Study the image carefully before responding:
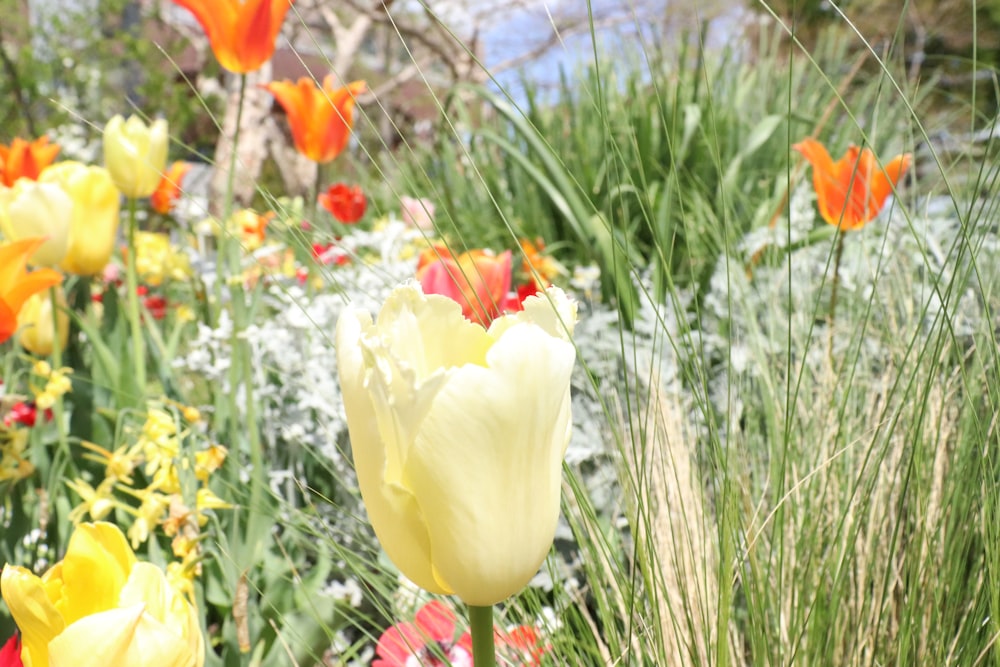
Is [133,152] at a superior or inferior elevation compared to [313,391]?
superior

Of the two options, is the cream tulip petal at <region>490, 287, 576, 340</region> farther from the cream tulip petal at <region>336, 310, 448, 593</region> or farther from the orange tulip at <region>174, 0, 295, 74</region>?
the orange tulip at <region>174, 0, 295, 74</region>

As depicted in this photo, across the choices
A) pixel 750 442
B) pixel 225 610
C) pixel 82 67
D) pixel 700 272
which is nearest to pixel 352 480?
pixel 225 610

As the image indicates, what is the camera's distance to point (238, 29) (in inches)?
50.6

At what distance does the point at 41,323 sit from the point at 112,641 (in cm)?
124

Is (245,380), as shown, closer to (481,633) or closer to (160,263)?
(481,633)

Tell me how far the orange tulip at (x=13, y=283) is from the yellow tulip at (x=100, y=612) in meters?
0.50

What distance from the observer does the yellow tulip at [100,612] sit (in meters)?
0.50

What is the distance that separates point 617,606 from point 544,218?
210 cm

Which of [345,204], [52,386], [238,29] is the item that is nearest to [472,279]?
[238,29]

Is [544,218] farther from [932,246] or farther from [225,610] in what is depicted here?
[225,610]

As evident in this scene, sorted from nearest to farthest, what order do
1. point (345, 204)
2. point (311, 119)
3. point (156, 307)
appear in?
point (311, 119) < point (156, 307) < point (345, 204)

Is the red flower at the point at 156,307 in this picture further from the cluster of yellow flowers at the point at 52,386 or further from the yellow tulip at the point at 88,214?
the cluster of yellow flowers at the point at 52,386

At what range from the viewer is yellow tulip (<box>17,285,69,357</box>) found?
154cm

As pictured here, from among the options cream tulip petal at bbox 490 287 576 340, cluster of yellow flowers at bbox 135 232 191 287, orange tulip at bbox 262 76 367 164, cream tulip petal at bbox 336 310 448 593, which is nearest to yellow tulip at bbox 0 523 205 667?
cream tulip petal at bbox 336 310 448 593
